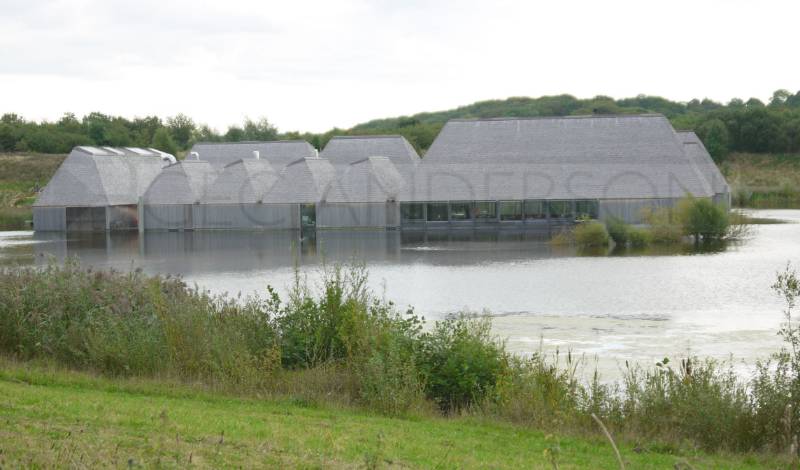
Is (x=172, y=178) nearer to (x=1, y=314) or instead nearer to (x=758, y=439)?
(x=1, y=314)

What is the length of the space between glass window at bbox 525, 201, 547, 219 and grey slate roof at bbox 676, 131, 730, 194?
834cm

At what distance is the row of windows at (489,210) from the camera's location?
4184 cm

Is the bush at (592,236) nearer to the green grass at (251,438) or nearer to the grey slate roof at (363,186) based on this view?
the grey slate roof at (363,186)

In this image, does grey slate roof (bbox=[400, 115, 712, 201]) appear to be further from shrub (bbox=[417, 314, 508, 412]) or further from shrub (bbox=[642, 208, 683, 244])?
shrub (bbox=[417, 314, 508, 412])

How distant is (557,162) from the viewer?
149 feet

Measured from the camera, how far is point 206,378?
10.0 m

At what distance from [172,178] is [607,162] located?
22764mm

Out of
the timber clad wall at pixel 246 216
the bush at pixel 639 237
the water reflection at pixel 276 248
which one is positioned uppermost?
the timber clad wall at pixel 246 216

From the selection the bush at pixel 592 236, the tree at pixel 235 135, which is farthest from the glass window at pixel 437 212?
the tree at pixel 235 135

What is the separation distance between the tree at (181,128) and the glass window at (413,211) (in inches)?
1855

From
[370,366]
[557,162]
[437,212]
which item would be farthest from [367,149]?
[370,366]

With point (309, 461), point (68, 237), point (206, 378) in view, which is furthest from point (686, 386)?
point (68, 237)

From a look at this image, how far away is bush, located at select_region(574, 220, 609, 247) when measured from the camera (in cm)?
3139

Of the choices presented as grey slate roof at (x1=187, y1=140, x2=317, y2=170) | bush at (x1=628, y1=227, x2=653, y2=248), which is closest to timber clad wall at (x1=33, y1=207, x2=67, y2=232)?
grey slate roof at (x1=187, y1=140, x2=317, y2=170)
